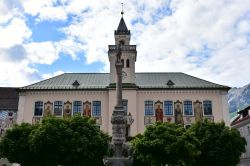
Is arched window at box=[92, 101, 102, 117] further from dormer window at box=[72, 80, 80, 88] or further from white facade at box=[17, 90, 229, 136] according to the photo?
dormer window at box=[72, 80, 80, 88]

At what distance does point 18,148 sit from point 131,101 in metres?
17.6

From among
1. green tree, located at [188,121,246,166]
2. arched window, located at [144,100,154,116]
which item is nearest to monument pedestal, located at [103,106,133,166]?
green tree, located at [188,121,246,166]

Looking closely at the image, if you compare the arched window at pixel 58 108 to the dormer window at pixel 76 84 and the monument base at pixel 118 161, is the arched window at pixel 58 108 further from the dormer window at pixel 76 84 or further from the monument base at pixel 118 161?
the monument base at pixel 118 161

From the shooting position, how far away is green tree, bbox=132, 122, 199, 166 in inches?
1191

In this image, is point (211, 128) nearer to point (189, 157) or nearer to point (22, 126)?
point (189, 157)

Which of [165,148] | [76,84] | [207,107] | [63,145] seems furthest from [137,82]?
[63,145]

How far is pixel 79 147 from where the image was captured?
2958 centimetres

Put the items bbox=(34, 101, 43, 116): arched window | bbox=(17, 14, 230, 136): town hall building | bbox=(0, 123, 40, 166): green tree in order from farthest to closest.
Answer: bbox=(34, 101, 43, 116): arched window < bbox=(17, 14, 230, 136): town hall building < bbox=(0, 123, 40, 166): green tree

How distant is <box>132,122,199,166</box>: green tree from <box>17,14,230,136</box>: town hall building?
551 inches

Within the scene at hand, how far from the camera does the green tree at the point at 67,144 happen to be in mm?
29484

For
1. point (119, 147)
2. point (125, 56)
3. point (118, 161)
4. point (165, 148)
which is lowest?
point (118, 161)

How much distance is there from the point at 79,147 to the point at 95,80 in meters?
21.5

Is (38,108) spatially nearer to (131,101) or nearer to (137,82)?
(131,101)

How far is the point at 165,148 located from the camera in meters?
30.2
